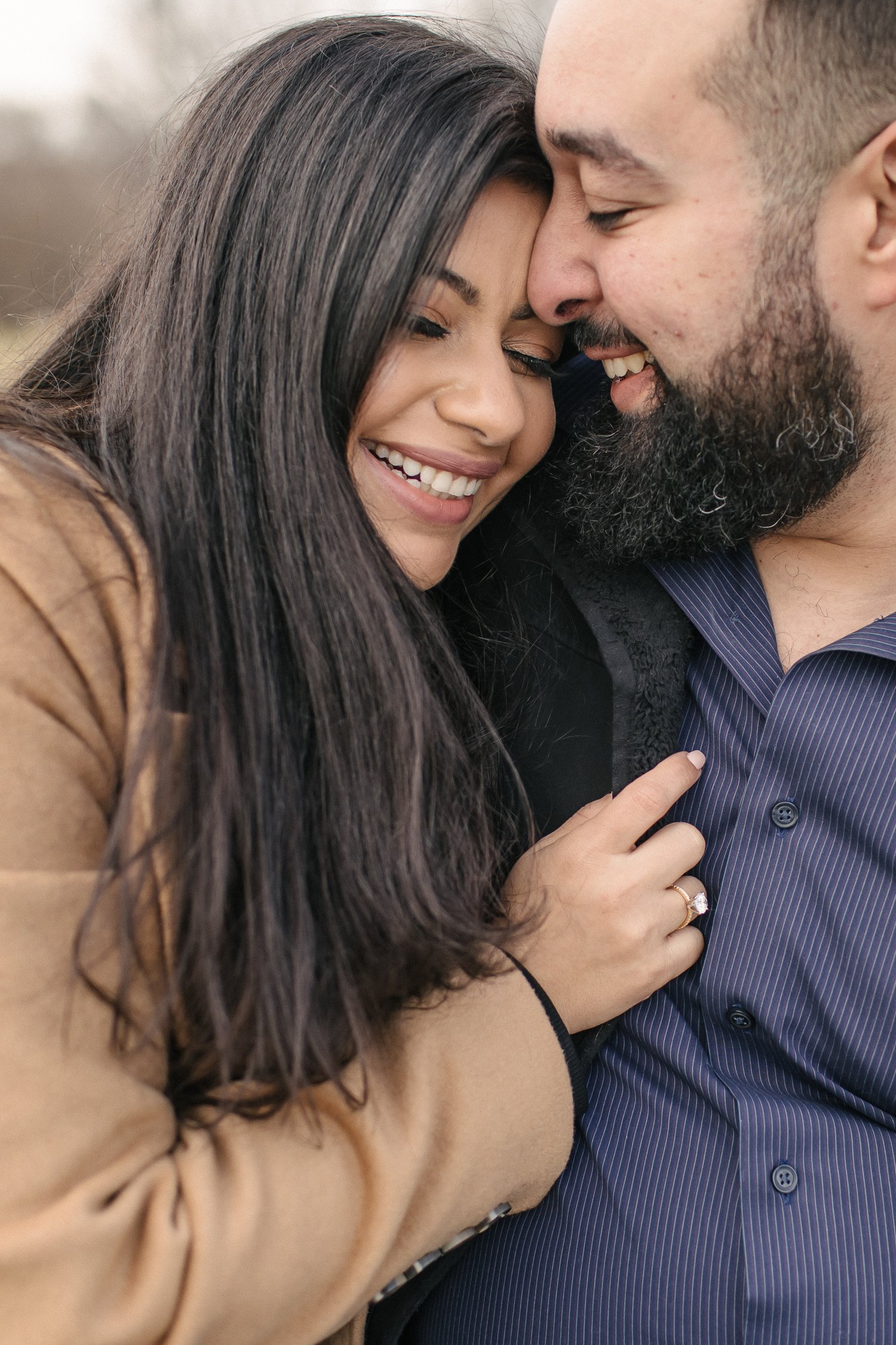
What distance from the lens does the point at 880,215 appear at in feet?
5.42

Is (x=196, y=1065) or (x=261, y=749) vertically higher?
(x=261, y=749)

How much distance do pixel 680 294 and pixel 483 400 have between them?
0.37 meters

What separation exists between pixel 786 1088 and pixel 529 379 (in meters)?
1.23

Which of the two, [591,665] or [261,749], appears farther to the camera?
[591,665]

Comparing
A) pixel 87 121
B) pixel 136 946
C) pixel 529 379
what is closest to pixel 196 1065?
pixel 136 946

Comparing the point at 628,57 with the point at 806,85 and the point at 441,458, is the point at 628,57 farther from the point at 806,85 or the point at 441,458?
the point at 441,458

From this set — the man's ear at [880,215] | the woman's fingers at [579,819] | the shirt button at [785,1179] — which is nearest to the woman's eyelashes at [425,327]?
the man's ear at [880,215]

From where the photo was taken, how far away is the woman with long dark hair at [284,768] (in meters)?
1.10

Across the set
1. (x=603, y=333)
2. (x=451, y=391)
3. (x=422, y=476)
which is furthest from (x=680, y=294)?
(x=422, y=476)

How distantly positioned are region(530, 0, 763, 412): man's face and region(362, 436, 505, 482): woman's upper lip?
28 cm

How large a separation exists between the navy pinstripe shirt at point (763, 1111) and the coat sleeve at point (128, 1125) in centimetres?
23

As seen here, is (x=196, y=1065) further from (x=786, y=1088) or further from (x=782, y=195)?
(x=782, y=195)

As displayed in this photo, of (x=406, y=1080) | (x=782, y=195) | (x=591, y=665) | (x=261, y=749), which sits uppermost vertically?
(x=782, y=195)

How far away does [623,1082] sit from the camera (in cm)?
163
